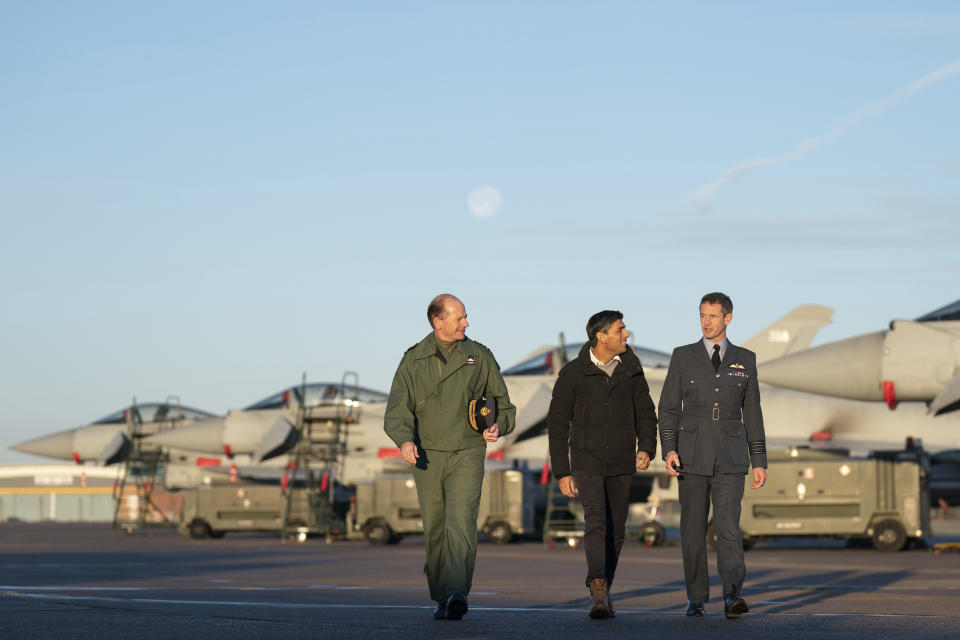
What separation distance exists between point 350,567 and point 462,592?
8448 millimetres

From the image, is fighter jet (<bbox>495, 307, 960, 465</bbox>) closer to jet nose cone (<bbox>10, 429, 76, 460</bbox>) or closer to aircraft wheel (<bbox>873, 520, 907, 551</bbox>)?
aircraft wheel (<bbox>873, 520, 907, 551</bbox>)

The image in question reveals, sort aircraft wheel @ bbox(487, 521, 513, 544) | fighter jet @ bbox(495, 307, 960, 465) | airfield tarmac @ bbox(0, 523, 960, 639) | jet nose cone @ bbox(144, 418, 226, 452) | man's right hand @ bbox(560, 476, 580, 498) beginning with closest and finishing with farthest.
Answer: airfield tarmac @ bbox(0, 523, 960, 639), man's right hand @ bbox(560, 476, 580, 498), fighter jet @ bbox(495, 307, 960, 465), aircraft wheel @ bbox(487, 521, 513, 544), jet nose cone @ bbox(144, 418, 226, 452)

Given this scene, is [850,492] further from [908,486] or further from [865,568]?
[865,568]

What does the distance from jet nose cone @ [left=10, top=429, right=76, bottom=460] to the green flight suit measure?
38.3 meters

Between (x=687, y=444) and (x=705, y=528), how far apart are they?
502 millimetres

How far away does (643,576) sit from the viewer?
1295 centimetres

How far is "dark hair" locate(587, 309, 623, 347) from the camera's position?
784 cm

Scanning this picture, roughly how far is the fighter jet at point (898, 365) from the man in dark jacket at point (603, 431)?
427 inches

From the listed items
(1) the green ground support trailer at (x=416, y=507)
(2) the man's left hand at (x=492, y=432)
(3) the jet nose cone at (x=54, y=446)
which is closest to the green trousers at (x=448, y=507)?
(2) the man's left hand at (x=492, y=432)

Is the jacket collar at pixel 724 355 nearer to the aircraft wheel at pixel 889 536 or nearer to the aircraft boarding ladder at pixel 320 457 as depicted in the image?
the aircraft wheel at pixel 889 536

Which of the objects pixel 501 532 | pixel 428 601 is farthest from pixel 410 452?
pixel 501 532

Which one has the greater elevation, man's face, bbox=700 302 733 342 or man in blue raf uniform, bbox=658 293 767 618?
man's face, bbox=700 302 733 342

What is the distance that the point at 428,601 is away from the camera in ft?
30.4

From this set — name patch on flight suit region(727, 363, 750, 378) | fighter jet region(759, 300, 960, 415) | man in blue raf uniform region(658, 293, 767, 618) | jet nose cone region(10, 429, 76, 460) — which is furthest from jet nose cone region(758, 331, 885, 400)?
jet nose cone region(10, 429, 76, 460)
